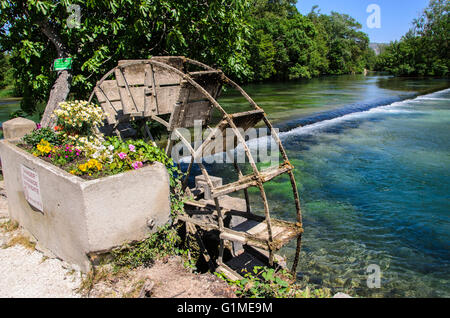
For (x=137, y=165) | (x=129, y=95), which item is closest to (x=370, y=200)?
(x=129, y=95)

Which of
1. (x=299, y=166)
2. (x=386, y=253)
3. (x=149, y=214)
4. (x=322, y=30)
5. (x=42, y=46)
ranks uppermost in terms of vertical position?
(x=322, y=30)

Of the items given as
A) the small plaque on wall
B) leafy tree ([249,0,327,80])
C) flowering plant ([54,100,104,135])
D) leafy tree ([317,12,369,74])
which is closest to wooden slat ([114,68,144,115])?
flowering plant ([54,100,104,135])

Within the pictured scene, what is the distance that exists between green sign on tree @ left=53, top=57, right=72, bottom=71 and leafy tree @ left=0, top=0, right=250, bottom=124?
35 cm

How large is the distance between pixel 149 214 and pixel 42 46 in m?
5.49

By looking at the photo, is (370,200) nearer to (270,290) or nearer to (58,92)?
(270,290)

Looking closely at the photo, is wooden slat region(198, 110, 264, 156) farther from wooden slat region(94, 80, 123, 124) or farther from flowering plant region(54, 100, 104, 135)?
wooden slat region(94, 80, 123, 124)

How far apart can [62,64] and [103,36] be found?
1.35 meters

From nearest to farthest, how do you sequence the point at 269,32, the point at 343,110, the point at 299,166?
the point at 299,166 → the point at 343,110 → the point at 269,32

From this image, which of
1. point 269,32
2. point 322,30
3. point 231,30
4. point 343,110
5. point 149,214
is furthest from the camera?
point 322,30

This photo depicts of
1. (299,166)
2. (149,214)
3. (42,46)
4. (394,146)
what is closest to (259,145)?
(299,166)

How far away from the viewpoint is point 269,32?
47.9m

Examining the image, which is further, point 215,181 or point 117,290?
point 215,181

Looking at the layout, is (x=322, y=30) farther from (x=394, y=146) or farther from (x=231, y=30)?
(x=231, y=30)

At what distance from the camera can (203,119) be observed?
7438mm
